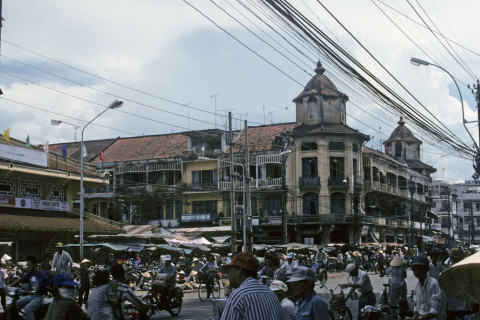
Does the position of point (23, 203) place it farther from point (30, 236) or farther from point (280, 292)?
point (280, 292)

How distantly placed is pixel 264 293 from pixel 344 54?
29.0ft

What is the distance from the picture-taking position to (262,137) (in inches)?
2260

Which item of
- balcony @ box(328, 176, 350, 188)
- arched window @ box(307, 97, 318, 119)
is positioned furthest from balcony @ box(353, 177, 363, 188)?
arched window @ box(307, 97, 318, 119)

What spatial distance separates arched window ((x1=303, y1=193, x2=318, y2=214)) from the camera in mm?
52844

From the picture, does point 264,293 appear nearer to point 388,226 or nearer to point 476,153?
point 476,153

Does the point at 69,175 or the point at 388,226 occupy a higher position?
the point at 69,175

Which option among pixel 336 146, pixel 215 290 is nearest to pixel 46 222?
pixel 215 290

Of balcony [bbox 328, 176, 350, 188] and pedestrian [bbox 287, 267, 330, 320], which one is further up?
balcony [bbox 328, 176, 350, 188]

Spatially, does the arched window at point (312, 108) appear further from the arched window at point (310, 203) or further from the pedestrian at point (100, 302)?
the pedestrian at point (100, 302)

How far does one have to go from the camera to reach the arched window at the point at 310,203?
52.8 meters

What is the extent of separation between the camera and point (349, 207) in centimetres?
5262

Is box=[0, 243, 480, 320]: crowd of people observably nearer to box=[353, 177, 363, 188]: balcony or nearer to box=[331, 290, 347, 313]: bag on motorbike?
box=[331, 290, 347, 313]: bag on motorbike

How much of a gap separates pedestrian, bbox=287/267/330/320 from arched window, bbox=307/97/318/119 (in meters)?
48.8

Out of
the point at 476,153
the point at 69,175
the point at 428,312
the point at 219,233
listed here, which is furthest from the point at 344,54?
the point at 219,233
